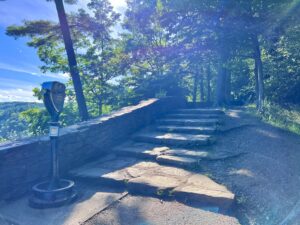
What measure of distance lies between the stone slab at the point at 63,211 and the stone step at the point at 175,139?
5.80 ft

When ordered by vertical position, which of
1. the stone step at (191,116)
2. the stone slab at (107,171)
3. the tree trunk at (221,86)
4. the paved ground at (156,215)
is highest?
the tree trunk at (221,86)

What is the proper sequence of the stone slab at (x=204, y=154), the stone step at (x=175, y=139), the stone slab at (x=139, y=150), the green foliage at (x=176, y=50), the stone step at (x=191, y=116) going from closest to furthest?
the stone slab at (x=204, y=154), the stone slab at (x=139, y=150), the stone step at (x=175, y=139), the stone step at (x=191, y=116), the green foliage at (x=176, y=50)

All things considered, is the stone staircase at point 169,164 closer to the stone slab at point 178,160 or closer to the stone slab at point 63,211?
the stone slab at point 178,160

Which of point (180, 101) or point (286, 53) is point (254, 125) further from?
point (286, 53)

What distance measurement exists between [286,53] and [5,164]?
345 inches

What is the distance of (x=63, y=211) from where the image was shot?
10.5 feet

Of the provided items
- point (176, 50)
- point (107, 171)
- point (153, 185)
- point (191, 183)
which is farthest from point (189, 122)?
point (176, 50)

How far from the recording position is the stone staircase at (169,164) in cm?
322

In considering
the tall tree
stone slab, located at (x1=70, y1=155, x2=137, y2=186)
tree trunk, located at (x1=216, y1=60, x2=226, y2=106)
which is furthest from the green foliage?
stone slab, located at (x1=70, y1=155, x2=137, y2=186)

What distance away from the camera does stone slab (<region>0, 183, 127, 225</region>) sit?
2.96 meters

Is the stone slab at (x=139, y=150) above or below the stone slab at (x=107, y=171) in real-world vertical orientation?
above

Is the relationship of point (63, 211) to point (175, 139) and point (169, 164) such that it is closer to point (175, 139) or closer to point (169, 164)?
point (169, 164)

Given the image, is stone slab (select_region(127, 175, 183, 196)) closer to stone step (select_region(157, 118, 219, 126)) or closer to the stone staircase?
the stone staircase

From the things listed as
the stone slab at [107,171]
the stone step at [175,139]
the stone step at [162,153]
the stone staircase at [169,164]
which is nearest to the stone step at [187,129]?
the stone staircase at [169,164]
